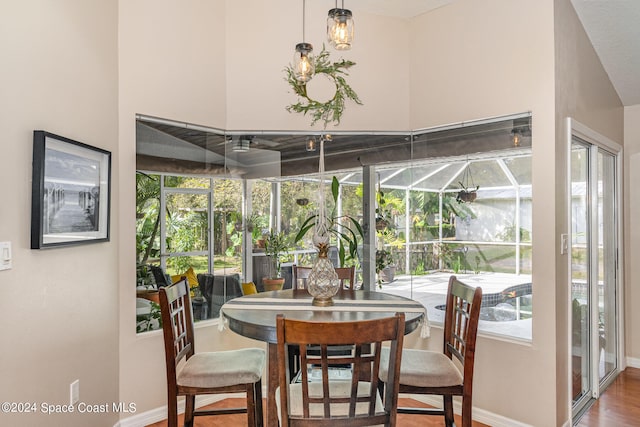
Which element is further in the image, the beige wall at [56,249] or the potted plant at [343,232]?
the potted plant at [343,232]

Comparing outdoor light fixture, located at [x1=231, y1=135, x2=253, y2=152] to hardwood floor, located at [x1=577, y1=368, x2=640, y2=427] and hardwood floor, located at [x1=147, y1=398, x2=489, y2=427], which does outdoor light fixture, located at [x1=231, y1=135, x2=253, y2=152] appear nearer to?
hardwood floor, located at [x1=147, y1=398, x2=489, y2=427]

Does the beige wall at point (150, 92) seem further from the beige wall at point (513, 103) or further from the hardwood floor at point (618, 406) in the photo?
the hardwood floor at point (618, 406)

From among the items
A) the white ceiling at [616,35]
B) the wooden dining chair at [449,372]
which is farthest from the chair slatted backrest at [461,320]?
the white ceiling at [616,35]

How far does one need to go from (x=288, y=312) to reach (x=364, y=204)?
5.15ft

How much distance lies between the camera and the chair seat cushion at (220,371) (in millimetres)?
2160

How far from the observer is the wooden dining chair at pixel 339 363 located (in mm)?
1561

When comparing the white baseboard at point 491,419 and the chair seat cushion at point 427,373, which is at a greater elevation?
the chair seat cushion at point 427,373

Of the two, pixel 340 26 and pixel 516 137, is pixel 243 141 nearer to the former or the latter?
pixel 340 26

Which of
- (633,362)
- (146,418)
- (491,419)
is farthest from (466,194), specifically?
(146,418)

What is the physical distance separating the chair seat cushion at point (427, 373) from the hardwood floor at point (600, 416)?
803 mm

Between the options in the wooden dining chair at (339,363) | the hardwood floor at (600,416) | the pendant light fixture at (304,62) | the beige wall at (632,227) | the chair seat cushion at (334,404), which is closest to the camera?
the wooden dining chair at (339,363)

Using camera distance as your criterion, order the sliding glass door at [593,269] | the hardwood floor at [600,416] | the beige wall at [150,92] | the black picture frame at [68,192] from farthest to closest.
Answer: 1. the sliding glass door at [593,269]
2. the hardwood floor at [600,416]
3. the beige wall at [150,92]
4. the black picture frame at [68,192]

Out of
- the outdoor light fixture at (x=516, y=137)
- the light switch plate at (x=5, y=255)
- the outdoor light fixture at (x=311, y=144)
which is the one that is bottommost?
the light switch plate at (x=5, y=255)

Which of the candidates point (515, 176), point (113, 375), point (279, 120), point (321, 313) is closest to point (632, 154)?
point (515, 176)
